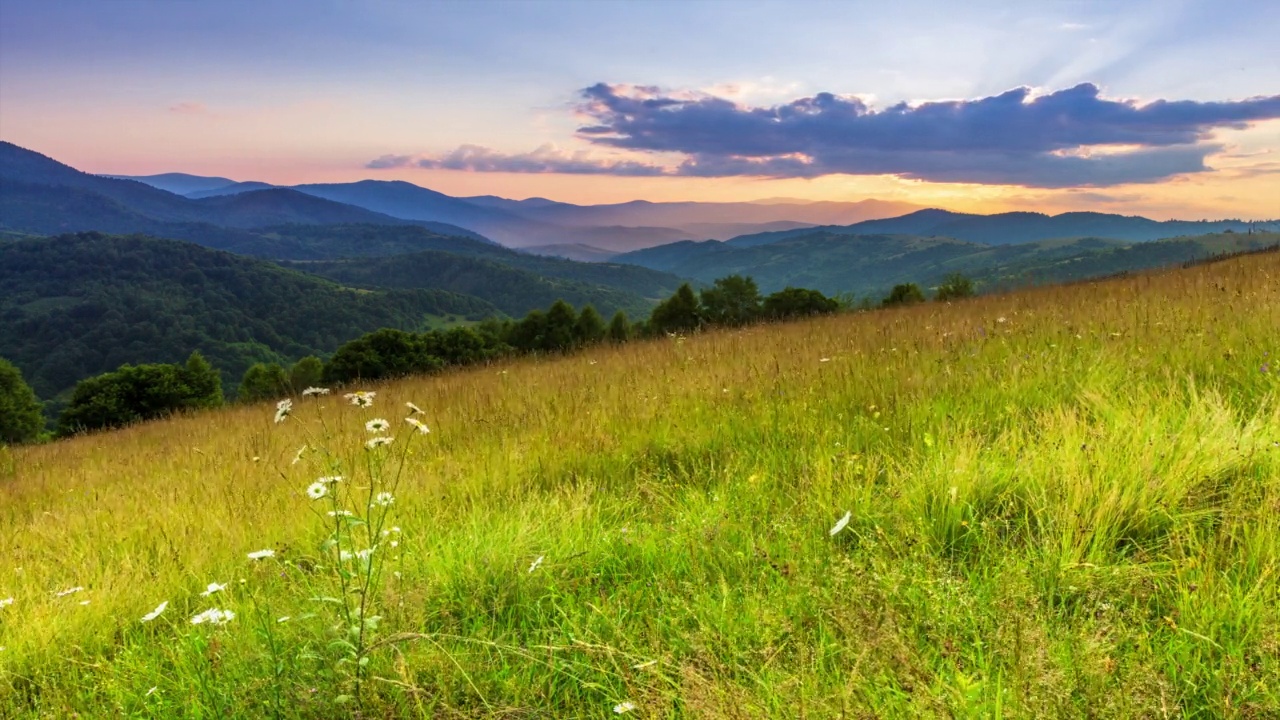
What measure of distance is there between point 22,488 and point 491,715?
951 centimetres

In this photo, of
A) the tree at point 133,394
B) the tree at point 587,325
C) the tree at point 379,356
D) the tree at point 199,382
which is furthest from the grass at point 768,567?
the tree at point 199,382

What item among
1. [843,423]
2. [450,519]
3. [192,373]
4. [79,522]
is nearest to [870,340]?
[843,423]

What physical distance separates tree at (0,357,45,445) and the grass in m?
55.5

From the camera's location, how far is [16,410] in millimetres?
44531

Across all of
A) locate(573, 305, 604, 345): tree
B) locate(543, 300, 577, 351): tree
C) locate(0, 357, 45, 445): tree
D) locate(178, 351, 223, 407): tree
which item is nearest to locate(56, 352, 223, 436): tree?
locate(178, 351, 223, 407): tree

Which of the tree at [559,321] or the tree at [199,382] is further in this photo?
the tree at [559,321]

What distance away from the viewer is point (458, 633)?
2465mm

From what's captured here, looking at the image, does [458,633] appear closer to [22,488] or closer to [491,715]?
[491,715]

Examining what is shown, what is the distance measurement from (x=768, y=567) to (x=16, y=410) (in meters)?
63.0

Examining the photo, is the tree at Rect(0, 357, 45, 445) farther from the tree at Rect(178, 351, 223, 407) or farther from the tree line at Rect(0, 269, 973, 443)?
the tree at Rect(178, 351, 223, 407)

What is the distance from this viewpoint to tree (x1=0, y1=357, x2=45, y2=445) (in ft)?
142

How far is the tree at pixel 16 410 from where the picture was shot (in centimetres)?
4334

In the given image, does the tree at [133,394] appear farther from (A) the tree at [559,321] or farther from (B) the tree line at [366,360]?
(A) the tree at [559,321]

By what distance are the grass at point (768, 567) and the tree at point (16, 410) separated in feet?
182
